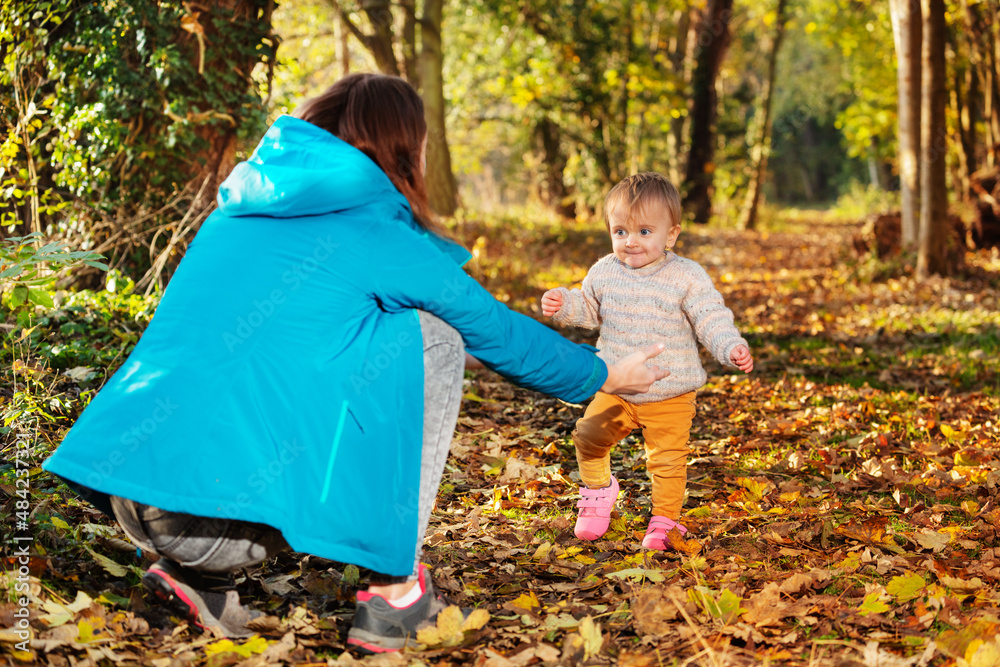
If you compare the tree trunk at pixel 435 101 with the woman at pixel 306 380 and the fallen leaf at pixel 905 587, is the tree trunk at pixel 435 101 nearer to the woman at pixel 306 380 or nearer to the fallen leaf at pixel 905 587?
the woman at pixel 306 380

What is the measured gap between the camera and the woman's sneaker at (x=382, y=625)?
2332 mm

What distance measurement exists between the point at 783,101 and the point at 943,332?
108 feet

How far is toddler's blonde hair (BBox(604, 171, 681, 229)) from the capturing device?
3.11 metres

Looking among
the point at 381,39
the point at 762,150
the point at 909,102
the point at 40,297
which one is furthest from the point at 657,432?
the point at 762,150

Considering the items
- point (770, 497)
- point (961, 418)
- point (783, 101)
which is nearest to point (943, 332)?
point (961, 418)

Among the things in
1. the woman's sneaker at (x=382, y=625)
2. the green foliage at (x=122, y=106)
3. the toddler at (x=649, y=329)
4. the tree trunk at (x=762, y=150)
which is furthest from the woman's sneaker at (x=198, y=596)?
the tree trunk at (x=762, y=150)

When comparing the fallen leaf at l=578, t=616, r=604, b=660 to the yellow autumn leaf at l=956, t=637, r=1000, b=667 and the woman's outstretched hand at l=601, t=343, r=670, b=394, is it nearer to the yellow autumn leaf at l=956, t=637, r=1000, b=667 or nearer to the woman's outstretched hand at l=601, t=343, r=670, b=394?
the woman's outstretched hand at l=601, t=343, r=670, b=394

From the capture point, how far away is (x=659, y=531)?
10.5 ft

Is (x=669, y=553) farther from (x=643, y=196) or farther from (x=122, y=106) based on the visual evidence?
(x=122, y=106)

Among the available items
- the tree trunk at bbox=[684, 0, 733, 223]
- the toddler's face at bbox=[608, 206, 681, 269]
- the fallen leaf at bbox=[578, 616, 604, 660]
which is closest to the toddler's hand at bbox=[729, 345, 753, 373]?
the toddler's face at bbox=[608, 206, 681, 269]

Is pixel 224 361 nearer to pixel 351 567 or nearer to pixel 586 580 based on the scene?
pixel 351 567

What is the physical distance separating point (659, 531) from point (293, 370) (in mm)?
1745

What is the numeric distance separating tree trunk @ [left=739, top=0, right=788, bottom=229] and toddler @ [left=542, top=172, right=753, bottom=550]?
16190mm

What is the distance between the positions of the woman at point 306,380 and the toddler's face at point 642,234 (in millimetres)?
953
